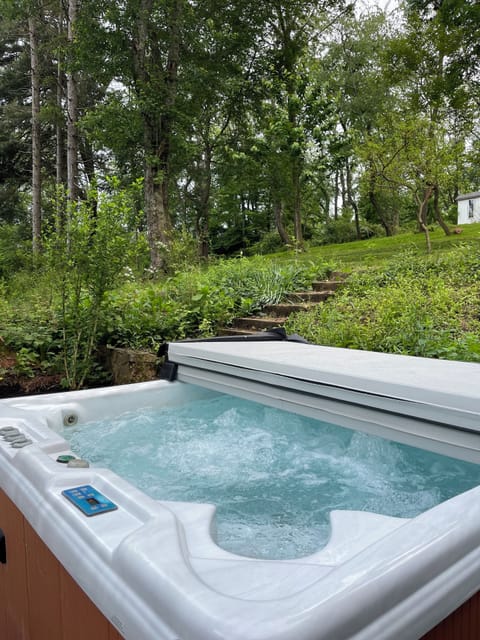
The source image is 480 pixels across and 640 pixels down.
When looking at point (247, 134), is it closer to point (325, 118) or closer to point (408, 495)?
point (325, 118)

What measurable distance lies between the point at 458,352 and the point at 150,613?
244 centimetres

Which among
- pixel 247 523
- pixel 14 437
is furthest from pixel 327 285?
pixel 14 437

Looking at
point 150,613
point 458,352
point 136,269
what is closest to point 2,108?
point 136,269

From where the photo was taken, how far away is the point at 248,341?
9.31 ft

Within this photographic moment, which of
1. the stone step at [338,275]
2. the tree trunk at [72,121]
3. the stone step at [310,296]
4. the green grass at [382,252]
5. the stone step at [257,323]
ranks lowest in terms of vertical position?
the stone step at [257,323]

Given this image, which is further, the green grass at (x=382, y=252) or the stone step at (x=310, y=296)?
the green grass at (x=382, y=252)

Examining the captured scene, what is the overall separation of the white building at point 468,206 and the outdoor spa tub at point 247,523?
22559 mm

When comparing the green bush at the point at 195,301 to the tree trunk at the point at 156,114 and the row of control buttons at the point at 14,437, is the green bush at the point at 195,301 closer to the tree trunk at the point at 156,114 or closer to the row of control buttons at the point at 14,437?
the row of control buttons at the point at 14,437

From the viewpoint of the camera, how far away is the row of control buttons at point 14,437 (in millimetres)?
1374

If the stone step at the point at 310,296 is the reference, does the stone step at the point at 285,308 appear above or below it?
below

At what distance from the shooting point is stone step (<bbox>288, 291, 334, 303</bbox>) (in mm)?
4633

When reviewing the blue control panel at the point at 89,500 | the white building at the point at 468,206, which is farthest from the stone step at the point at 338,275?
the white building at the point at 468,206

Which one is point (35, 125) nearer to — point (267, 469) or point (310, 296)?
point (310, 296)

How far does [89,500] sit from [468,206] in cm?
2527
